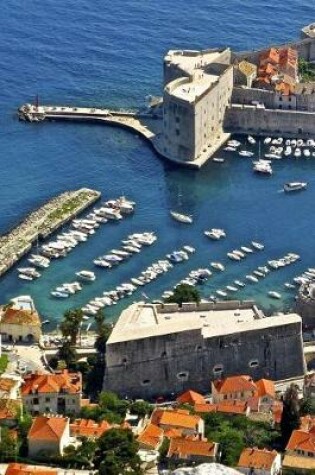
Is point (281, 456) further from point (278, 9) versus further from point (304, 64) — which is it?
point (278, 9)

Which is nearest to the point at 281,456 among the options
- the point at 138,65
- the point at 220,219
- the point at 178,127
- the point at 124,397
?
the point at 124,397

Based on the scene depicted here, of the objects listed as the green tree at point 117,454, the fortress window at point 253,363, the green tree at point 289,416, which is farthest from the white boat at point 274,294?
the green tree at point 117,454

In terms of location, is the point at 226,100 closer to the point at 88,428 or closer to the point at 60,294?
the point at 60,294

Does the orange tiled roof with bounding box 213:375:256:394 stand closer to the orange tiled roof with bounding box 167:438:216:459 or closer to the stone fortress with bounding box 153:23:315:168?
the orange tiled roof with bounding box 167:438:216:459

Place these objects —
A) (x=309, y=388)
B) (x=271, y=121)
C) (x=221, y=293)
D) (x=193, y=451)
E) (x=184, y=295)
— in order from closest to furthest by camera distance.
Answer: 1. (x=193, y=451)
2. (x=309, y=388)
3. (x=184, y=295)
4. (x=221, y=293)
5. (x=271, y=121)

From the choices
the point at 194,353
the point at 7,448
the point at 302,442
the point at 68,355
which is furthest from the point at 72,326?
the point at 302,442
